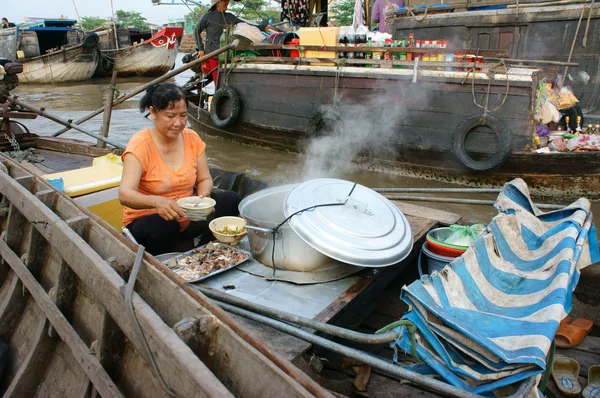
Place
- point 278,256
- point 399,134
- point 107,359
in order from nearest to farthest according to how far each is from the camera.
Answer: point 107,359 → point 278,256 → point 399,134

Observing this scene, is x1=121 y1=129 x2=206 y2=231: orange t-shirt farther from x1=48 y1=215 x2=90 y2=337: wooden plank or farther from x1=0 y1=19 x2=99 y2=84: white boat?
x1=0 y1=19 x2=99 y2=84: white boat

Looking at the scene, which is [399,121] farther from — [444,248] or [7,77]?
[7,77]

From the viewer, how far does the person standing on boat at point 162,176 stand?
295 centimetres

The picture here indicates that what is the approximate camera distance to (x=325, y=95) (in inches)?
318

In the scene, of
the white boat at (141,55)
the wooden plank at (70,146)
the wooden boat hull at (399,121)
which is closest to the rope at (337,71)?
the wooden boat hull at (399,121)

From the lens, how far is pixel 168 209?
111 inches

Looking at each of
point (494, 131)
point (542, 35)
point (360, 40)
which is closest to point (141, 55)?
point (360, 40)

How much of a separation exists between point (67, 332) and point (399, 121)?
629cm

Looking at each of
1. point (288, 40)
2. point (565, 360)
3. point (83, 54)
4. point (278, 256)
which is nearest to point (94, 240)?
point (278, 256)

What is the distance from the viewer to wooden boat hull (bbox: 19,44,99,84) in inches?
837

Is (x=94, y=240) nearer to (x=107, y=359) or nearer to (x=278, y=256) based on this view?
(x=107, y=359)

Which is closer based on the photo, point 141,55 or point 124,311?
point 124,311

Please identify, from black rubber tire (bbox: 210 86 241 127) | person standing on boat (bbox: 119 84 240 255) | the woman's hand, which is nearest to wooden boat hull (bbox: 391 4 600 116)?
black rubber tire (bbox: 210 86 241 127)

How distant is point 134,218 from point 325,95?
555cm
